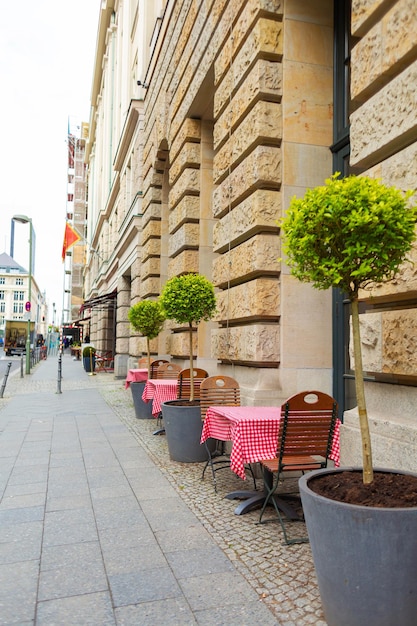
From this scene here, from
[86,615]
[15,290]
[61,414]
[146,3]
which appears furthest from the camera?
[15,290]

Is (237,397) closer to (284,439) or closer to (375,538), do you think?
(284,439)

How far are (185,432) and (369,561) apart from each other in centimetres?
411

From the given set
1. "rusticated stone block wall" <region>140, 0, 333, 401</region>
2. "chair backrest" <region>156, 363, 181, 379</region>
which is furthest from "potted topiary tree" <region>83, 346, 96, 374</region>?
"rusticated stone block wall" <region>140, 0, 333, 401</region>

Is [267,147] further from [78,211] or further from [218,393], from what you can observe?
[78,211]

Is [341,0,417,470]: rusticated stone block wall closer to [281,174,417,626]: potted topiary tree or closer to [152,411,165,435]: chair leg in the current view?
[281,174,417,626]: potted topiary tree

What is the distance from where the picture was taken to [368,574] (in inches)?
91.6

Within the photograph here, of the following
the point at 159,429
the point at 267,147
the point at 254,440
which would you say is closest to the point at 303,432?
the point at 254,440

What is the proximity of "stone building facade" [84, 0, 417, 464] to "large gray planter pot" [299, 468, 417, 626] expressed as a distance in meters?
1.41

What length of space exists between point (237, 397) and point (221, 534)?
2.31 metres

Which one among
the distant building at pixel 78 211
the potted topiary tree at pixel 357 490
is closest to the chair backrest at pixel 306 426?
the potted topiary tree at pixel 357 490

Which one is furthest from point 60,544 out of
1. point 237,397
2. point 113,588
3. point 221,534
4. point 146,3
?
point 146,3

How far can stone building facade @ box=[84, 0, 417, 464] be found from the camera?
3.80 meters

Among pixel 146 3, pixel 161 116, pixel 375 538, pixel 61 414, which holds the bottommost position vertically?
pixel 61 414

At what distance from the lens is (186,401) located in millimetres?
6820
